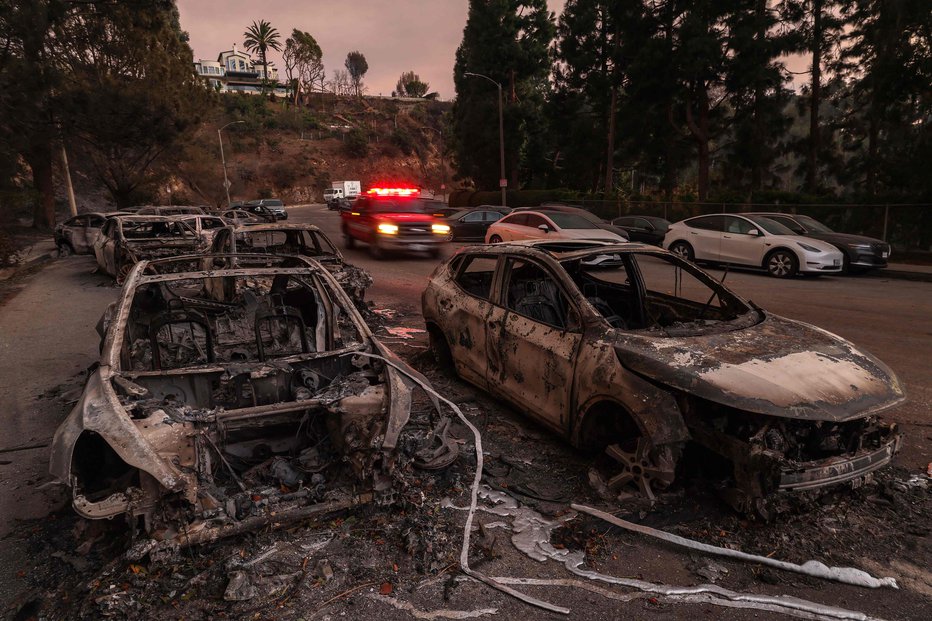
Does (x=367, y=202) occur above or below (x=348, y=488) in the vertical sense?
above

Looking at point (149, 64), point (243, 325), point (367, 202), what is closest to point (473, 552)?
point (243, 325)

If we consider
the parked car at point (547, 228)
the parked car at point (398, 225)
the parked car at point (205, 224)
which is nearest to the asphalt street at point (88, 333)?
the parked car at point (398, 225)

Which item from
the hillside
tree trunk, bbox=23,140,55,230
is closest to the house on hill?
the hillside

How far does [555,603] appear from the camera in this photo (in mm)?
2977

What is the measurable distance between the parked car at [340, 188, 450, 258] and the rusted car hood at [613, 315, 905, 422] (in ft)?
41.4

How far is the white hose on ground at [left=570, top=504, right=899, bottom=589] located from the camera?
3.09m

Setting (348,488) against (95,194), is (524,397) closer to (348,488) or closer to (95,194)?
(348,488)

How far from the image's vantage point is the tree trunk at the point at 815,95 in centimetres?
2344

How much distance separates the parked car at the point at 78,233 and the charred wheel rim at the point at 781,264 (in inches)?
750

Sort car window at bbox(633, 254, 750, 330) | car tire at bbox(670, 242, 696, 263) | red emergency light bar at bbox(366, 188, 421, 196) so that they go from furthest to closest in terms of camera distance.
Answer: red emergency light bar at bbox(366, 188, 421, 196)
car tire at bbox(670, 242, 696, 263)
car window at bbox(633, 254, 750, 330)

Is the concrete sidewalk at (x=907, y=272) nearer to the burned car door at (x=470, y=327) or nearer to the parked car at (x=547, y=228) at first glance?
the parked car at (x=547, y=228)

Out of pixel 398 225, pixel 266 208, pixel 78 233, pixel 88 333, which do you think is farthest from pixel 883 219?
pixel 78 233

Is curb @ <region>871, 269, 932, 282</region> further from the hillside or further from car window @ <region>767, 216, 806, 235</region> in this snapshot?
the hillside

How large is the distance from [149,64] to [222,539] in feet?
106
